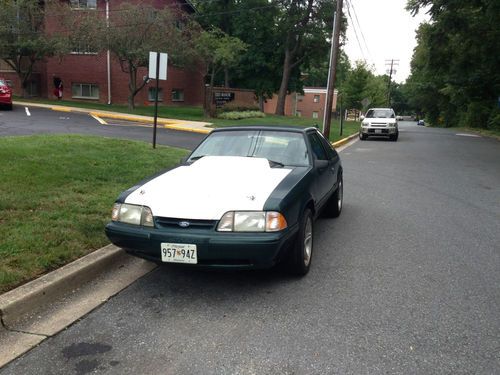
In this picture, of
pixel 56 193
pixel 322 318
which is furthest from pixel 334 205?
pixel 56 193

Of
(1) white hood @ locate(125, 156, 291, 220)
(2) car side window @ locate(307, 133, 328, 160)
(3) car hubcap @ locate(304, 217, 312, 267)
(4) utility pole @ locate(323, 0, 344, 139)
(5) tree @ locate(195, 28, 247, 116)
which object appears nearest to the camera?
(1) white hood @ locate(125, 156, 291, 220)

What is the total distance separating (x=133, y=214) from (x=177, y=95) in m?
34.8

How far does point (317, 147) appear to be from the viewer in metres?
6.08

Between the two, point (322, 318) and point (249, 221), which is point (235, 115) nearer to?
point (249, 221)

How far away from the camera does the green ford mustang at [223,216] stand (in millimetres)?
3863

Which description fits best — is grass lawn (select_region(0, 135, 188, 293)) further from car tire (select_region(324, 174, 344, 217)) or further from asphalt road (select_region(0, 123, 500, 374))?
car tire (select_region(324, 174, 344, 217))

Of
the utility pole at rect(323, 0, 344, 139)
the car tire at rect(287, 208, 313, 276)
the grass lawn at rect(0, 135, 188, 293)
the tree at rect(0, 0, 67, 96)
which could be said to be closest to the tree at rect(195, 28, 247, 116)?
the tree at rect(0, 0, 67, 96)

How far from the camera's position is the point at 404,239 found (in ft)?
19.7

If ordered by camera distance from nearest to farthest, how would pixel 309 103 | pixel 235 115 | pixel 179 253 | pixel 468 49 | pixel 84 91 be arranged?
pixel 179 253 < pixel 468 49 < pixel 235 115 < pixel 84 91 < pixel 309 103

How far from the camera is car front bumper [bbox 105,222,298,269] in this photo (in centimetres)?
382

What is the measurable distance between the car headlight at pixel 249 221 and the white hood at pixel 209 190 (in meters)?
0.04

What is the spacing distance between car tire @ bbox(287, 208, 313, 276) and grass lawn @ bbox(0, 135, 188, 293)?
6.67 feet

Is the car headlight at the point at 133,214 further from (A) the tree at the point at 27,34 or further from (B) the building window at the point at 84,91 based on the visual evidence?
(B) the building window at the point at 84,91

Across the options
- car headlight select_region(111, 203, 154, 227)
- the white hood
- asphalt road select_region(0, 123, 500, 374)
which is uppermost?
the white hood
